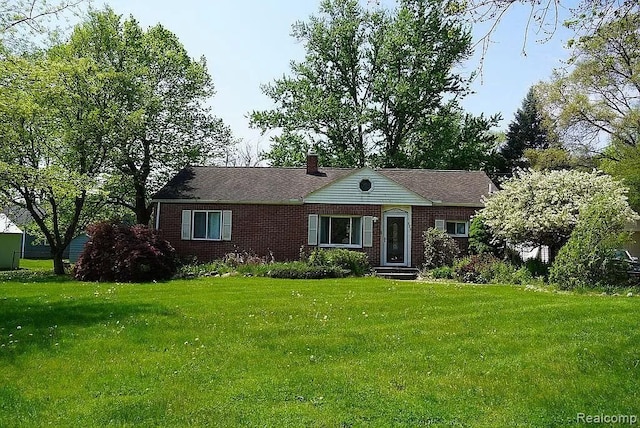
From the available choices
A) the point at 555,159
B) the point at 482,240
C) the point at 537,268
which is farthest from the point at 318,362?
the point at 555,159

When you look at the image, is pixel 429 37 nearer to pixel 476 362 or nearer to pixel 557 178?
pixel 557 178

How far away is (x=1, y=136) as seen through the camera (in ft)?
58.9

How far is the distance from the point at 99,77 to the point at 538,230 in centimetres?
1826

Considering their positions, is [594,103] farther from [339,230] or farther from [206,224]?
[206,224]

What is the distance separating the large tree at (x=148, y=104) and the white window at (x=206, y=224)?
16.8ft

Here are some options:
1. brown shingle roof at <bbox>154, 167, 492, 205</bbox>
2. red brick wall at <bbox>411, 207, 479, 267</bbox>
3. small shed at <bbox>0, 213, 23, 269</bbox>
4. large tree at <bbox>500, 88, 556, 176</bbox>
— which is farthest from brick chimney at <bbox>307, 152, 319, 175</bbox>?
large tree at <bbox>500, 88, 556, 176</bbox>

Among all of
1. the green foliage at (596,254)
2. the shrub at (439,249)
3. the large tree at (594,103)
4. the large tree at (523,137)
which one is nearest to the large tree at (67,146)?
the shrub at (439,249)

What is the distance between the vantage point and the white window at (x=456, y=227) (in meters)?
23.0

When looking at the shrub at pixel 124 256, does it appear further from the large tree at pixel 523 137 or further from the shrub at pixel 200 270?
the large tree at pixel 523 137

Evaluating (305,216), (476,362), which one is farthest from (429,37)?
(476,362)

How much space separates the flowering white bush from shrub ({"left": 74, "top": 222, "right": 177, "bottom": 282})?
11.9 meters

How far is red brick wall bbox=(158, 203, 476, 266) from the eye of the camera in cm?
2281

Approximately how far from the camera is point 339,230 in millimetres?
23172

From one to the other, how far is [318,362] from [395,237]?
640 inches
